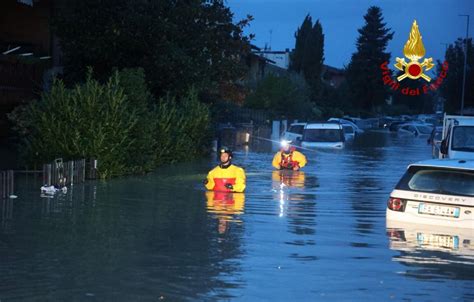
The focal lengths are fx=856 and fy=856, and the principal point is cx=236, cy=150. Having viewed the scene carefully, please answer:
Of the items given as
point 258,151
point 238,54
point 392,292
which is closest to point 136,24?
point 238,54

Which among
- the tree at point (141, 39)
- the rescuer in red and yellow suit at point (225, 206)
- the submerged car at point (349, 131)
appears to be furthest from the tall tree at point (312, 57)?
the rescuer in red and yellow suit at point (225, 206)

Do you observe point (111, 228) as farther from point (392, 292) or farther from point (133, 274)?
point (392, 292)

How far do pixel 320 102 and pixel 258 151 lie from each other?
174ft

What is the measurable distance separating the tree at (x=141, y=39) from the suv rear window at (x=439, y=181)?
53.4ft

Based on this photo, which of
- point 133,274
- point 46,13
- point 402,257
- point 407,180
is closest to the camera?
point 133,274

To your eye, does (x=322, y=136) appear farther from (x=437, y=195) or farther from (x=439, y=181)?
(x=437, y=195)

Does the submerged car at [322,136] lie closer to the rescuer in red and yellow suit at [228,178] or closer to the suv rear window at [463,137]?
the suv rear window at [463,137]

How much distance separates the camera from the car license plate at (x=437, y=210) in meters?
11.7

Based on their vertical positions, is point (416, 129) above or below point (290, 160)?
above

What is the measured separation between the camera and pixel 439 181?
1195 cm

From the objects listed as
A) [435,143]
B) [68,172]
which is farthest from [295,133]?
Result: [68,172]

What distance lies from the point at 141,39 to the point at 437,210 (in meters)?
17.7

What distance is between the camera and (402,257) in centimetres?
1054

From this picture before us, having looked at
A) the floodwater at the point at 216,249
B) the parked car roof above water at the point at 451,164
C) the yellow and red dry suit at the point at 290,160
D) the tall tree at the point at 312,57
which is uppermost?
the tall tree at the point at 312,57
